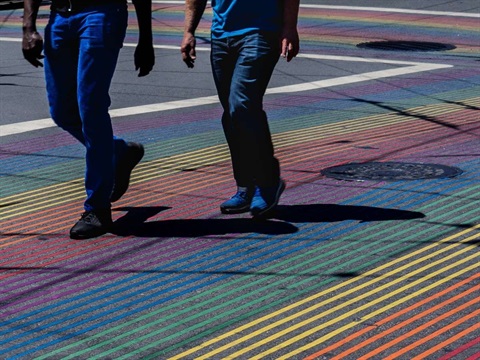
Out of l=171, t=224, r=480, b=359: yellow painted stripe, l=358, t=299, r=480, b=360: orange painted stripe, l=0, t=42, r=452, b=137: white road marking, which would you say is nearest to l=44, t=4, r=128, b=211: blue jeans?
l=171, t=224, r=480, b=359: yellow painted stripe

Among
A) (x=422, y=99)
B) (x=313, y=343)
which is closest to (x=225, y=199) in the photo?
(x=313, y=343)

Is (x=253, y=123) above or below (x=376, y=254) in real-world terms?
above

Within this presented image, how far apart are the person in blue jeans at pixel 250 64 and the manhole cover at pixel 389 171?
1192 mm

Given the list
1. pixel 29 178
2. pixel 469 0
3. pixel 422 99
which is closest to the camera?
pixel 29 178

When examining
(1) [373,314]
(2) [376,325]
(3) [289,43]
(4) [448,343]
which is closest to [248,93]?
(3) [289,43]

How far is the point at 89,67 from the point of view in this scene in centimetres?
664

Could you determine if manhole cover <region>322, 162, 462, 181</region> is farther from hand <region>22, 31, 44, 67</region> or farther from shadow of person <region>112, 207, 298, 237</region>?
hand <region>22, 31, 44, 67</region>

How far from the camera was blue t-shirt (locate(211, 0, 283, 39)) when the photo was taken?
22.5ft

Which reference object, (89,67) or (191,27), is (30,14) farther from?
(191,27)

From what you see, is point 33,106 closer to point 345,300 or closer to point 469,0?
point 345,300

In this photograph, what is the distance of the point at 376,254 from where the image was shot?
631cm

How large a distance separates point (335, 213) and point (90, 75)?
165cm

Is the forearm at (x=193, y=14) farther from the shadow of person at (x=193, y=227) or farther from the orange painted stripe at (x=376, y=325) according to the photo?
the orange painted stripe at (x=376, y=325)

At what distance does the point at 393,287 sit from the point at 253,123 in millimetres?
1665
